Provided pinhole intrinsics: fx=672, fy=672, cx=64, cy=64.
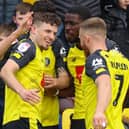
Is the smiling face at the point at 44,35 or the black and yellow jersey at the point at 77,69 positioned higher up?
Result: the smiling face at the point at 44,35

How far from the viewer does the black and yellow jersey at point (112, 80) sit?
19.8 ft

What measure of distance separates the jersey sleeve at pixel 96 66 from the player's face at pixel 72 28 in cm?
164

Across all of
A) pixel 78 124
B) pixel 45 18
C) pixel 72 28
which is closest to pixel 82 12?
pixel 72 28

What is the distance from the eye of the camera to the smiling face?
673cm

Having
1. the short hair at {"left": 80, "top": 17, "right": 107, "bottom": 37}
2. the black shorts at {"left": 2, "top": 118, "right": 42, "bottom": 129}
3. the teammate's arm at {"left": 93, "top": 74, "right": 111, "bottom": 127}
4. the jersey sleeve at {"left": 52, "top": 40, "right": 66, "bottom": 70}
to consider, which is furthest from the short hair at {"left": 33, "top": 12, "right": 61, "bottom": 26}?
the teammate's arm at {"left": 93, "top": 74, "right": 111, "bottom": 127}

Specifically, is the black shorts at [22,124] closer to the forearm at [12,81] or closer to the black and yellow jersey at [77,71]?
the forearm at [12,81]

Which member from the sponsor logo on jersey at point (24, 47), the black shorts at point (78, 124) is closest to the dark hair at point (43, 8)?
the sponsor logo on jersey at point (24, 47)

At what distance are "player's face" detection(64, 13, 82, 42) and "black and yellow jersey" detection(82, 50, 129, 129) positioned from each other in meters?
1.35

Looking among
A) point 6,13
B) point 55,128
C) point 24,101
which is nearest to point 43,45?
point 24,101

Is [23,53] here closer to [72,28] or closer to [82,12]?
[72,28]

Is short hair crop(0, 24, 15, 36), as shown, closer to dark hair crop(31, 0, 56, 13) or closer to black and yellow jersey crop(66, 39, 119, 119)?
dark hair crop(31, 0, 56, 13)

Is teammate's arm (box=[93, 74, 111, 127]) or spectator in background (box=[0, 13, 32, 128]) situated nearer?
teammate's arm (box=[93, 74, 111, 127])

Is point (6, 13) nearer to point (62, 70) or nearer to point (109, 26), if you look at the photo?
point (109, 26)

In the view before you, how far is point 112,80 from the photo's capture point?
6117mm
